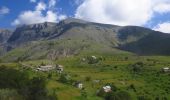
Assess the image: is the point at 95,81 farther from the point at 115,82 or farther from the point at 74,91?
the point at 74,91

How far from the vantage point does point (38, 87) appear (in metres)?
105

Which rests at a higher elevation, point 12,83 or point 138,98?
point 12,83

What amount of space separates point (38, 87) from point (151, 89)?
264ft

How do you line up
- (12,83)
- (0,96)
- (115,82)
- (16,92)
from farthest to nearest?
(115,82)
(12,83)
(16,92)
(0,96)

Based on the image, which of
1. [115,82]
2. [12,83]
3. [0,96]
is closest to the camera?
[0,96]

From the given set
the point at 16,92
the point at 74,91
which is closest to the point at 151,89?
the point at 74,91

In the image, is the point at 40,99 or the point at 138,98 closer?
the point at 40,99

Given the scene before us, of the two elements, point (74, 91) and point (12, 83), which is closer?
point (12, 83)

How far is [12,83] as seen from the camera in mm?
109125

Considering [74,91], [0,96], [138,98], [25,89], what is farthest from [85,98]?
[0,96]

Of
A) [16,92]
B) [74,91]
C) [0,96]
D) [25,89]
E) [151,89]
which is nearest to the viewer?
[0,96]

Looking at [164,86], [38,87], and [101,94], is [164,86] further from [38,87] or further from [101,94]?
[38,87]

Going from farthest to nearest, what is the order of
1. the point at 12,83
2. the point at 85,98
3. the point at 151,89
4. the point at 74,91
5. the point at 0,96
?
the point at 151,89 → the point at 74,91 → the point at 85,98 → the point at 12,83 → the point at 0,96

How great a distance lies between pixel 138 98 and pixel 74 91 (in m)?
26.3
